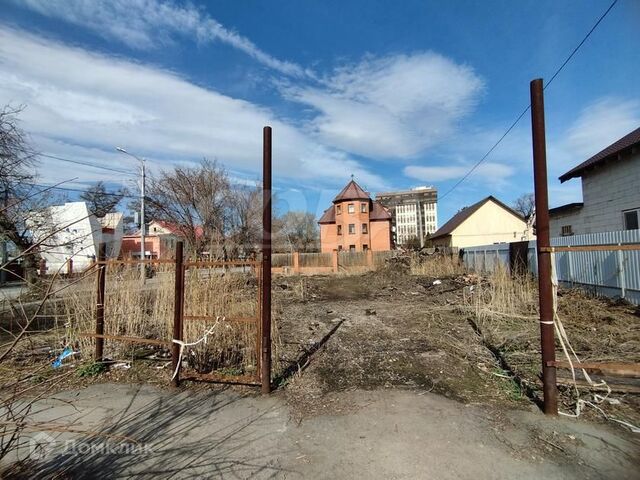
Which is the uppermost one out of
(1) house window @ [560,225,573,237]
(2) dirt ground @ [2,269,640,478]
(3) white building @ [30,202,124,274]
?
(1) house window @ [560,225,573,237]

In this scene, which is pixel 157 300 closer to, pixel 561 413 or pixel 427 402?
pixel 427 402

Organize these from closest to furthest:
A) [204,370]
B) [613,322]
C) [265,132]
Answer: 1. [265,132]
2. [204,370]
3. [613,322]

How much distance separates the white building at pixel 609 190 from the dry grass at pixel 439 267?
5.35m

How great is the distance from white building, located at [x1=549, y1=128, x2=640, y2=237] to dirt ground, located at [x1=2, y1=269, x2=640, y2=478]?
683 centimetres

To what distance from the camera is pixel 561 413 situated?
320cm

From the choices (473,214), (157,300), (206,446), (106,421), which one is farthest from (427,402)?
(473,214)

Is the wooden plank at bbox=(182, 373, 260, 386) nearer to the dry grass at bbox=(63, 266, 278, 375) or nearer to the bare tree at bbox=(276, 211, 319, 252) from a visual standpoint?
the dry grass at bbox=(63, 266, 278, 375)

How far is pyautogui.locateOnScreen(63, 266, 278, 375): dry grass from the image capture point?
486cm

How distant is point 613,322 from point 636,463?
209 inches

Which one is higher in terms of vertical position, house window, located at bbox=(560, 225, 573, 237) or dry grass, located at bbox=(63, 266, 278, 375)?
house window, located at bbox=(560, 225, 573, 237)

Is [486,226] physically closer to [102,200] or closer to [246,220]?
[246,220]

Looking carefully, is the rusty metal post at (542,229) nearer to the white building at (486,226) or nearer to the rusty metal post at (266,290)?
the rusty metal post at (266,290)

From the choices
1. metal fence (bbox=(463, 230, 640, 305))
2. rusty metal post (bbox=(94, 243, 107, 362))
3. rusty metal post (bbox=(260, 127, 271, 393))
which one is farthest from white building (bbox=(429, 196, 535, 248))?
rusty metal post (bbox=(94, 243, 107, 362))

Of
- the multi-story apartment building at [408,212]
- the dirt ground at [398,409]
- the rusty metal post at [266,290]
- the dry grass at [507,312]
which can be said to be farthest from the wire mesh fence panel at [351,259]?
the multi-story apartment building at [408,212]
